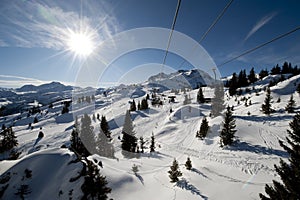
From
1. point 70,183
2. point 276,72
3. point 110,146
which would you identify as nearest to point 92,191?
point 70,183

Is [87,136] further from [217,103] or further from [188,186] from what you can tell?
[217,103]

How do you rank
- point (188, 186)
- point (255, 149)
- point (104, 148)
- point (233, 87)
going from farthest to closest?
point (233, 87) < point (104, 148) < point (255, 149) < point (188, 186)

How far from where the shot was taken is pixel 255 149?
84.5ft

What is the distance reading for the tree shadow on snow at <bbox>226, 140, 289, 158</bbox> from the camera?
23.7 meters

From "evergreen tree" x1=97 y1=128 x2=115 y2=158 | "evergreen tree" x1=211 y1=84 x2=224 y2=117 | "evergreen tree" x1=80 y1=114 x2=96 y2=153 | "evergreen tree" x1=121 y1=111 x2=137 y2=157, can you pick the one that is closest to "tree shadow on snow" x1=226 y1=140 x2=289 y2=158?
"evergreen tree" x1=211 y1=84 x2=224 y2=117

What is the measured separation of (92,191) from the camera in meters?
13.2

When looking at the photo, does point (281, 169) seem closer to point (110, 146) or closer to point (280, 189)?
point (280, 189)

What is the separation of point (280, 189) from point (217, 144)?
22.3 m

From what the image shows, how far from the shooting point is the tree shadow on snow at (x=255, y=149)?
77.7 feet

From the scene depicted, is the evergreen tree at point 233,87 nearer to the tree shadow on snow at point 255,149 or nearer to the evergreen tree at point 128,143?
the tree shadow on snow at point 255,149

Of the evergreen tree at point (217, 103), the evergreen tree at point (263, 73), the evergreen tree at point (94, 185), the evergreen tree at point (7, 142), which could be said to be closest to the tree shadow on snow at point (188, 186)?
the evergreen tree at point (94, 185)

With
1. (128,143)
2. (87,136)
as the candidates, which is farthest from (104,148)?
(128,143)

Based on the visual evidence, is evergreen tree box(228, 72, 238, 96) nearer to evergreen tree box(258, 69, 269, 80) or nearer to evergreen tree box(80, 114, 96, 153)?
evergreen tree box(258, 69, 269, 80)

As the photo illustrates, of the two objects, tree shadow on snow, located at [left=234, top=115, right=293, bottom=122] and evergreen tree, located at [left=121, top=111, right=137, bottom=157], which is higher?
tree shadow on snow, located at [left=234, top=115, right=293, bottom=122]
